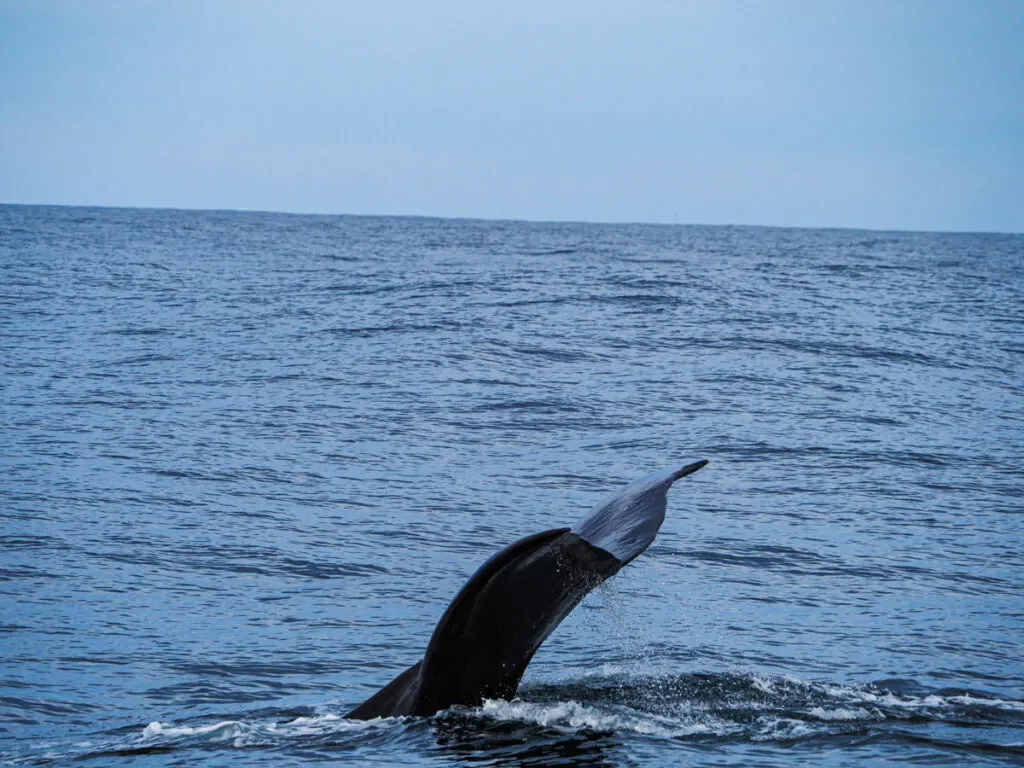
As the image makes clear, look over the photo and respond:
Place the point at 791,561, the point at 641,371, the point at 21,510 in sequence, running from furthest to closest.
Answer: the point at 641,371, the point at 21,510, the point at 791,561

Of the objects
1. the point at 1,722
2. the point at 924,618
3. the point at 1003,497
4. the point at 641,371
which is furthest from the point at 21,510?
the point at 641,371

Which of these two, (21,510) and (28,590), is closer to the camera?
(28,590)

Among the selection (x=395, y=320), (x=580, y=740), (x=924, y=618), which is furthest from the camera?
(x=395, y=320)

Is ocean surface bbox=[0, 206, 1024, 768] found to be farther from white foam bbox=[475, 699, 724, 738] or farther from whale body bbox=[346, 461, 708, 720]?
whale body bbox=[346, 461, 708, 720]

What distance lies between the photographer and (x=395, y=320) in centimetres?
2634

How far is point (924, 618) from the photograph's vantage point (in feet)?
24.8

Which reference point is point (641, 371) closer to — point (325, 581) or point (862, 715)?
point (325, 581)

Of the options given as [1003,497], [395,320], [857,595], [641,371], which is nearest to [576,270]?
[395,320]

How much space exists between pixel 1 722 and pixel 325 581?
108 inches

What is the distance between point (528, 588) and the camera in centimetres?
459

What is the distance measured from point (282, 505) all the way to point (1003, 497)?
6147 millimetres

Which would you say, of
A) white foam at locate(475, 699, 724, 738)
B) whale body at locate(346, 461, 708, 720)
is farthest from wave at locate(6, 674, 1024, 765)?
whale body at locate(346, 461, 708, 720)

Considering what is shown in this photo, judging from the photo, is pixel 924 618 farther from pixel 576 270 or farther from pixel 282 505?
pixel 576 270

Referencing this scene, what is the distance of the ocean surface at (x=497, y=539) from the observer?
218 inches
